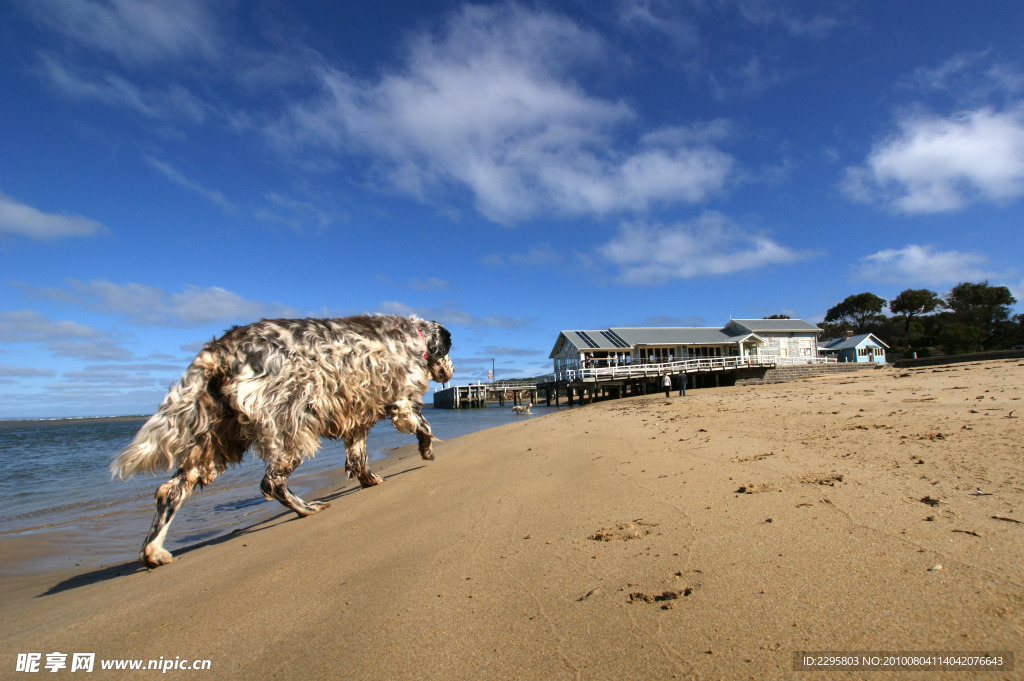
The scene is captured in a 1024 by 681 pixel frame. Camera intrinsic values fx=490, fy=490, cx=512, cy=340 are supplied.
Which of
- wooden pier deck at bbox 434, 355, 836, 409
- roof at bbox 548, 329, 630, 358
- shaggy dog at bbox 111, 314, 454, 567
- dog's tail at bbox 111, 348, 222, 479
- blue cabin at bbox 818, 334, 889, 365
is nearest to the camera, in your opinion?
dog's tail at bbox 111, 348, 222, 479

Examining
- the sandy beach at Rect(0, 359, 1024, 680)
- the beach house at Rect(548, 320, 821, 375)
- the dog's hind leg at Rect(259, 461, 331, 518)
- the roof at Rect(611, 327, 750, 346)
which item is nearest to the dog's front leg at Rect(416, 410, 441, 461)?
the sandy beach at Rect(0, 359, 1024, 680)

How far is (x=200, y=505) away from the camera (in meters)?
7.78

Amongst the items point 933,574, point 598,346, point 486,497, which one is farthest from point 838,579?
point 598,346

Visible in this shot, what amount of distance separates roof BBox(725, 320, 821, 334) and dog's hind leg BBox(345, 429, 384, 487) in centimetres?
4785

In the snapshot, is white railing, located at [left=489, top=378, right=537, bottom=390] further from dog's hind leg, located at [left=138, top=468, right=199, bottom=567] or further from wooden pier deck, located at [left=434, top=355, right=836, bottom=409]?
dog's hind leg, located at [left=138, top=468, right=199, bottom=567]

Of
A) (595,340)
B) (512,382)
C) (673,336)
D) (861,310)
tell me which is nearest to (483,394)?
(512,382)

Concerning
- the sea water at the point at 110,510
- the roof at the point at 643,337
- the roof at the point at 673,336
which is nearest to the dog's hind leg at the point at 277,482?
the sea water at the point at 110,510

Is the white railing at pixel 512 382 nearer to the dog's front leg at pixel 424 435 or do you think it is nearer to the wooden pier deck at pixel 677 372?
the wooden pier deck at pixel 677 372

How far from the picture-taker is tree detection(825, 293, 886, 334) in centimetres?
7662

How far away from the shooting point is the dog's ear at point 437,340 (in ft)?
19.3

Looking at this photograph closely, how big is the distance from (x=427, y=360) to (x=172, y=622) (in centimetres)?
363

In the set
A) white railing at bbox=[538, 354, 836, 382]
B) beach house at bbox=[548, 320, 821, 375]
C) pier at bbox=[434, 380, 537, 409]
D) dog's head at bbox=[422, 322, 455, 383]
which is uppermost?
beach house at bbox=[548, 320, 821, 375]

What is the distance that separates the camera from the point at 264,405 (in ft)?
13.1

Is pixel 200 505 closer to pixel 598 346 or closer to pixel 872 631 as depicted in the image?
pixel 872 631
